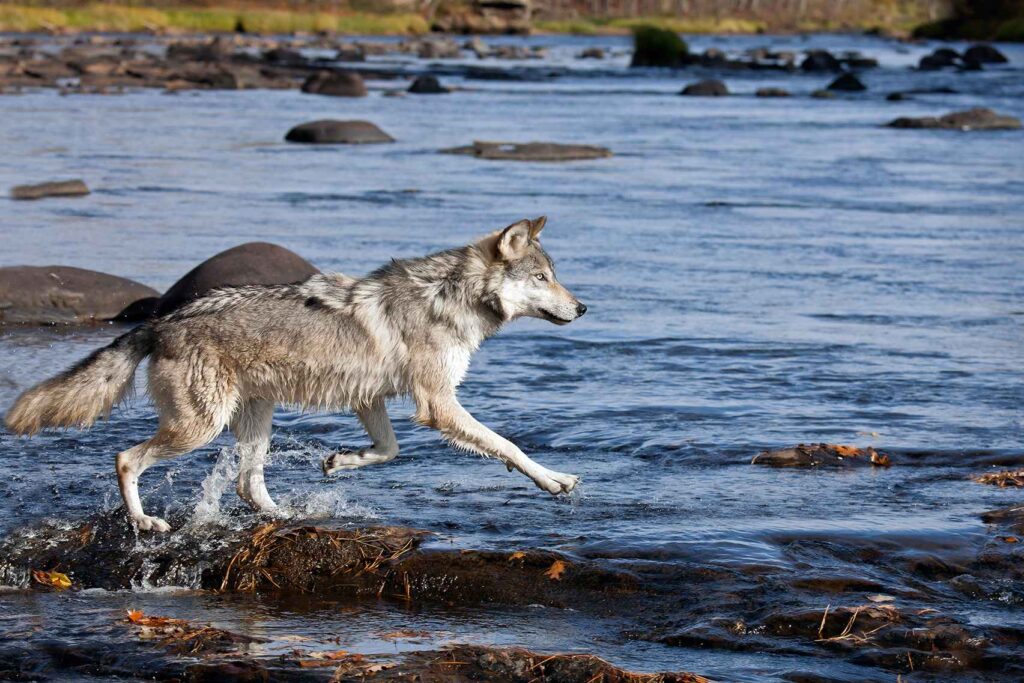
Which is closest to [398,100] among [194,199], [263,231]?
[194,199]

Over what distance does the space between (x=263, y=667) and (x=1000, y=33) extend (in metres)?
115

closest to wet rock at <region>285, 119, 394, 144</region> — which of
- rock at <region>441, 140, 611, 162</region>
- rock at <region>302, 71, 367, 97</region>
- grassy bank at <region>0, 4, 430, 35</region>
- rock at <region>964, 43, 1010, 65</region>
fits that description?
rock at <region>441, 140, 611, 162</region>

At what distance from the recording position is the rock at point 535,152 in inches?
1185

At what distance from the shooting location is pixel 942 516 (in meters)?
8.12

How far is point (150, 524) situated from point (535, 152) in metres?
23.3

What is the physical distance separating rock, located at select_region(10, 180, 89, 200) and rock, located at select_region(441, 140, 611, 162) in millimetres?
10089

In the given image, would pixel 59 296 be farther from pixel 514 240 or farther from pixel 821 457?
pixel 821 457

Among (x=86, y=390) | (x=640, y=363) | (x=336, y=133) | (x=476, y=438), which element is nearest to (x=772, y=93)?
(x=336, y=133)

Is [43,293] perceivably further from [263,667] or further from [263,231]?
[263,667]

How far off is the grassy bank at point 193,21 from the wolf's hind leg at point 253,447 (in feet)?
304

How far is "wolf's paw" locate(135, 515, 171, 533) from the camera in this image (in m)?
7.73

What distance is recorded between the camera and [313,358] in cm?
782

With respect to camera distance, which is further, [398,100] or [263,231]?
[398,100]

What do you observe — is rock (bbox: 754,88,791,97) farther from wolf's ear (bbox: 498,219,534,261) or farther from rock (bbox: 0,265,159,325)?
wolf's ear (bbox: 498,219,534,261)
